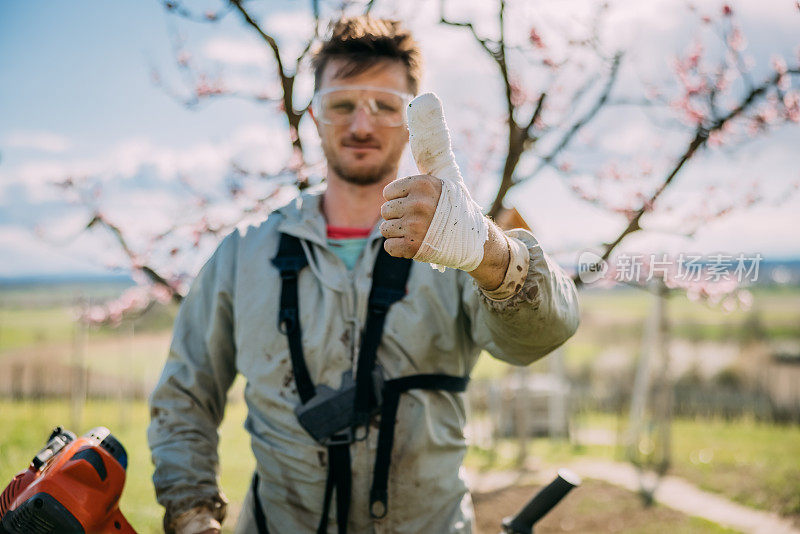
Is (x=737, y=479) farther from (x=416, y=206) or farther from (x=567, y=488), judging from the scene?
(x=416, y=206)

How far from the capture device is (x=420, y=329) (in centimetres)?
199

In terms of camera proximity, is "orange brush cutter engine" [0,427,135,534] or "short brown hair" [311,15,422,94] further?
"short brown hair" [311,15,422,94]

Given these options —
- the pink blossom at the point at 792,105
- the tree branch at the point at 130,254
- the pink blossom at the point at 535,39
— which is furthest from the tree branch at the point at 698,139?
the tree branch at the point at 130,254

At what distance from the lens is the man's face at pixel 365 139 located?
2.18 m

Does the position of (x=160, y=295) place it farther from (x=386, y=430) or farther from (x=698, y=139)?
(x=698, y=139)

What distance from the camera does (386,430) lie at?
1950mm

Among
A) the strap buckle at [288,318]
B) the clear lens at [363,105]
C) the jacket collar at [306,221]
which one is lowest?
the strap buckle at [288,318]

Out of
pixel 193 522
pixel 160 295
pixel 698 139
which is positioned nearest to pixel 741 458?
pixel 698 139

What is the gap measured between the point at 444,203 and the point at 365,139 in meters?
0.96

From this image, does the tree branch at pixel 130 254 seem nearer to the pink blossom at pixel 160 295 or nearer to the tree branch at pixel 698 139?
the pink blossom at pixel 160 295

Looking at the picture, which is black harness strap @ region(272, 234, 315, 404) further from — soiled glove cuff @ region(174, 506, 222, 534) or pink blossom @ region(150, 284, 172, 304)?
pink blossom @ region(150, 284, 172, 304)

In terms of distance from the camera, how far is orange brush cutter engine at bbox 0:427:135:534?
169cm

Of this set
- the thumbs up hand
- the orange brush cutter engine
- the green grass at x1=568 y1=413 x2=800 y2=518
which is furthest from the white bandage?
the green grass at x1=568 y1=413 x2=800 y2=518

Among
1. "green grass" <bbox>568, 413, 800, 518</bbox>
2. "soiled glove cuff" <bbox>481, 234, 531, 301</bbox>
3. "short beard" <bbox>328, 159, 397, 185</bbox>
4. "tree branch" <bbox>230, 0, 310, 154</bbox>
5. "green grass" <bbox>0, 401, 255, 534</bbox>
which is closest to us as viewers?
"soiled glove cuff" <bbox>481, 234, 531, 301</bbox>
